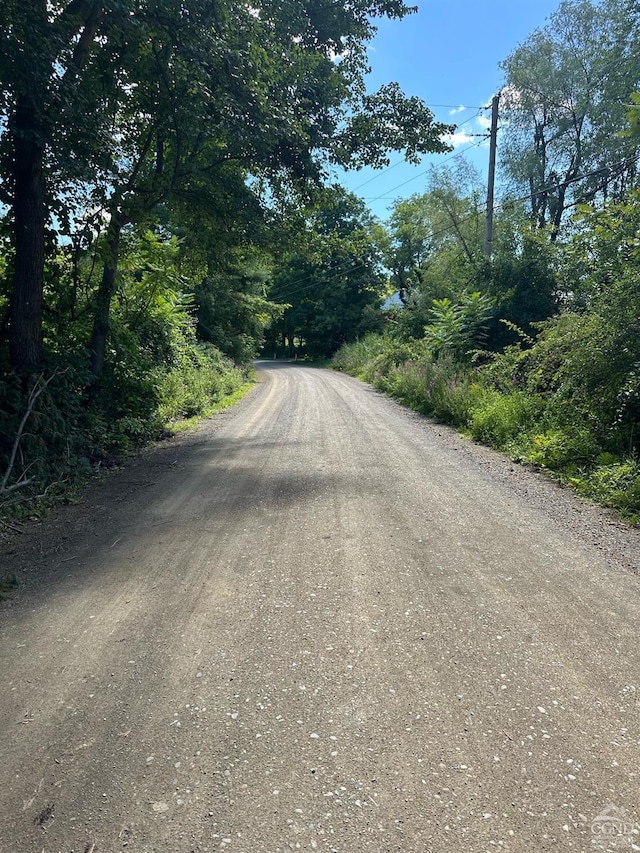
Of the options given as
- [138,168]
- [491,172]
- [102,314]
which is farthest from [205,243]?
[491,172]

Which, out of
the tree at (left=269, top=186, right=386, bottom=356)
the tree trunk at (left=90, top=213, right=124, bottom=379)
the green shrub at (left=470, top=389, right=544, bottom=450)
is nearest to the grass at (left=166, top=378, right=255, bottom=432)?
the tree trunk at (left=90, top=213, right=124, bottom=379)

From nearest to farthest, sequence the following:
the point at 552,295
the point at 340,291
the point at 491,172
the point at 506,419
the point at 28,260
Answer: the point at 28,260, the point at 506,419, the point at 552,295, the point at 491,172, the point at 340,291

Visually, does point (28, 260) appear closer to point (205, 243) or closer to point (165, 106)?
point (165, 106)

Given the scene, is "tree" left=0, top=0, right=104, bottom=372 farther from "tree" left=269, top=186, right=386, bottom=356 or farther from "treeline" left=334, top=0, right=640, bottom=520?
"tree" left=269, top=186, right=386, bottom=356

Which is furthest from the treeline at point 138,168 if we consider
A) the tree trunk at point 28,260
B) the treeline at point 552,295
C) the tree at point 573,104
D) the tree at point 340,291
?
the tree at point 340,291

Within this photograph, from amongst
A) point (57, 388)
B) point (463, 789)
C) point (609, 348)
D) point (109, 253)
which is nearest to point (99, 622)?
point (463, 789)

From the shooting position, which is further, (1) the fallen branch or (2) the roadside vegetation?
(2) the roadside vegetation

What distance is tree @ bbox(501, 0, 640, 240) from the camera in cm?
1816

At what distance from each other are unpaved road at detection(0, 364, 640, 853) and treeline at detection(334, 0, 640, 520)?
251 cm

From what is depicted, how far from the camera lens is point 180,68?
20.1 feet

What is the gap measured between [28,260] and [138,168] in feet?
10.7

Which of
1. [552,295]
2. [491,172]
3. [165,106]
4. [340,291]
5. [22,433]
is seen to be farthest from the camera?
[340,291]

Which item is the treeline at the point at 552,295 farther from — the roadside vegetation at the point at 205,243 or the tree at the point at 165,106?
the tree at the point at 165,106

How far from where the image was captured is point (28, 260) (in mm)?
6555
